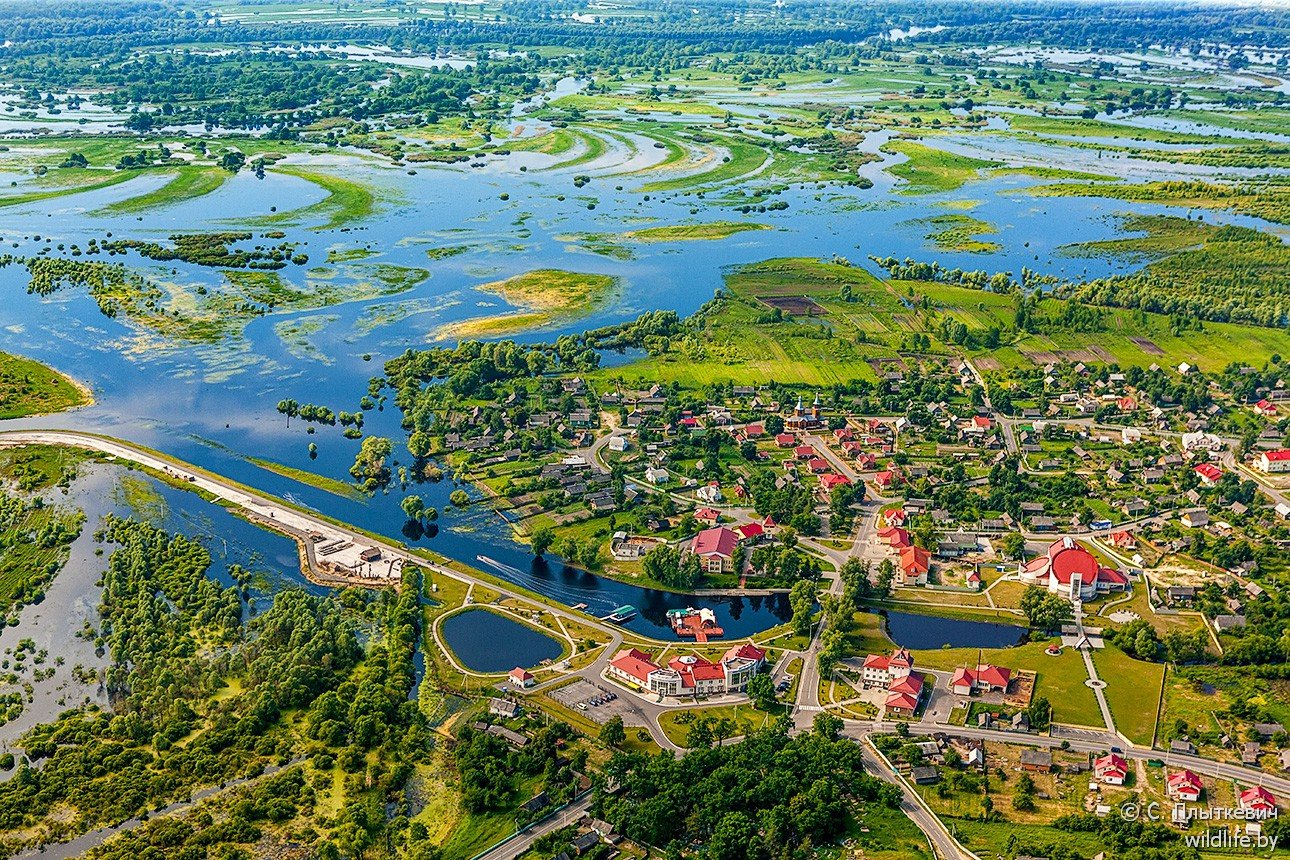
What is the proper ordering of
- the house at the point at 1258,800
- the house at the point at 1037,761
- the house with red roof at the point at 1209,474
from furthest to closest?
the house with red roof at the point at 1209,474 → the house at the point at 1037,761 → the house at the point at 1258,800

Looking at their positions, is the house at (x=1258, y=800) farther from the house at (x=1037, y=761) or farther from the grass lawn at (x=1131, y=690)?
the house at (x=1037, y=761)

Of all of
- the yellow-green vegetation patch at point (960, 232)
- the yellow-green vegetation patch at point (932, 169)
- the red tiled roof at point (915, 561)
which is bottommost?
the red tiled roof at point (915, 561)

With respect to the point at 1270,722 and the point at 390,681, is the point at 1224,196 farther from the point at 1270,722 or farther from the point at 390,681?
the point at 390,681

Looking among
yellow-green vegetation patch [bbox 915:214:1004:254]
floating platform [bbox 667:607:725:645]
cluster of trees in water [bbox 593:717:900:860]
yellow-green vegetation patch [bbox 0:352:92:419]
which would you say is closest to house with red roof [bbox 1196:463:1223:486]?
floating platform [bbox 667:607:725:645]

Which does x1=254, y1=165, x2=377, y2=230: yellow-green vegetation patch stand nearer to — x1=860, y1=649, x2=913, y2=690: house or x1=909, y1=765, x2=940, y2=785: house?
x1=860, y1=649, x2=913, y2=690: house

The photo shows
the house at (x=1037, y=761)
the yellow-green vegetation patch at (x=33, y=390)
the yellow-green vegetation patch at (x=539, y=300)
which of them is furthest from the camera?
the yellow-green vegetation patch at (x=539, y=300)

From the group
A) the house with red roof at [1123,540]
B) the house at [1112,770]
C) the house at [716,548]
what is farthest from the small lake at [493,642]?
the house with red roof at [1123,540]

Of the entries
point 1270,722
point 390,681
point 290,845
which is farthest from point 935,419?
point 290,845
